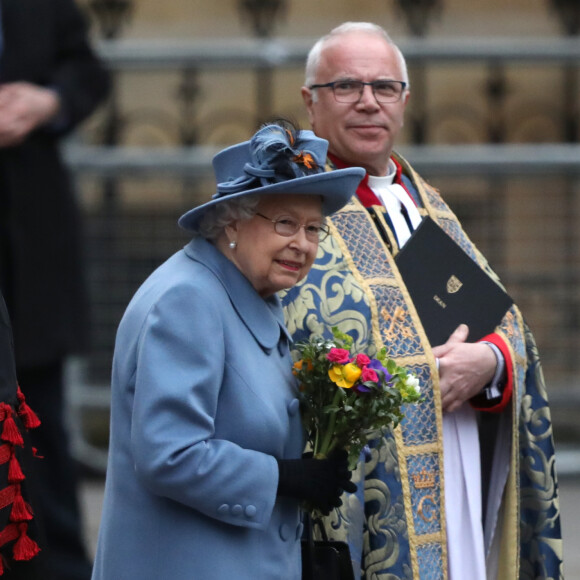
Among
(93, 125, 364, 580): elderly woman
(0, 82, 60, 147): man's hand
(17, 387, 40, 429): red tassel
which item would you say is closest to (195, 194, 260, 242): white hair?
(93, 125, 364, 580): elderly woman

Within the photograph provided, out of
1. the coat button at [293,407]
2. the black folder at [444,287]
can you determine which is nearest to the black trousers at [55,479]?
the black folder at [444,287]

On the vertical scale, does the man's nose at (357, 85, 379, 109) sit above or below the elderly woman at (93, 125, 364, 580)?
above

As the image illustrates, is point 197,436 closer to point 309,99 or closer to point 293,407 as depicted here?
point 293,407

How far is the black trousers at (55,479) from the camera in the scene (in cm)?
487

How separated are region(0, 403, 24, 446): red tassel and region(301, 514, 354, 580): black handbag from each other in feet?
2.58

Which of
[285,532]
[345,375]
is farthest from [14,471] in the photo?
[345,375]

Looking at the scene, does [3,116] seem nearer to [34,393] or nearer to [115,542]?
[34,393]

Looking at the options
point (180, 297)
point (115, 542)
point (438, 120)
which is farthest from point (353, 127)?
point (438, 120)

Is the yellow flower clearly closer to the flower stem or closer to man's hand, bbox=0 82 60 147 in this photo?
the flower stem

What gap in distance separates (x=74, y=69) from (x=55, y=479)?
133cm

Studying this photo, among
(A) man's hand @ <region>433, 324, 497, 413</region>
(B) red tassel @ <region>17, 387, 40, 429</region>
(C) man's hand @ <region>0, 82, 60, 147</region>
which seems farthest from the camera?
(C) man's hand @ <region>0, 82, 60, 147</region>

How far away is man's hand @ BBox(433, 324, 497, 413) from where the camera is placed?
3922 mm

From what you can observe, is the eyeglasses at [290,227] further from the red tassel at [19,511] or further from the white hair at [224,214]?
the red tassel at [19,511]

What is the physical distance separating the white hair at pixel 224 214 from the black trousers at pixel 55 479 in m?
1.72
